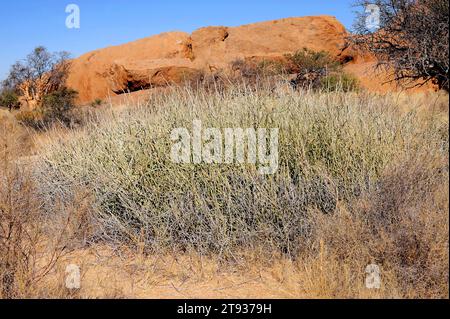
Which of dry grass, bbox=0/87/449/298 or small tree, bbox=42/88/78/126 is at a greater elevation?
small tree, bbox=42/88/78/126

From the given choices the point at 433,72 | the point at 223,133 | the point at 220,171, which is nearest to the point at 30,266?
the point at 220,171

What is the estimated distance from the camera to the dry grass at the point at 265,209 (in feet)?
12.8

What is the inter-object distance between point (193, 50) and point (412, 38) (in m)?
20.5

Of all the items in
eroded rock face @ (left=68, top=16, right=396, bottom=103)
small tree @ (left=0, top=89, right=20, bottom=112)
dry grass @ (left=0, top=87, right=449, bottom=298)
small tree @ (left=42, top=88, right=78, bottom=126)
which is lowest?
dry grass @ (left=0, top=87, right=449, bottom=298)

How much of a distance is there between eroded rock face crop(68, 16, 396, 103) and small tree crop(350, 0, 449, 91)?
15062 mm

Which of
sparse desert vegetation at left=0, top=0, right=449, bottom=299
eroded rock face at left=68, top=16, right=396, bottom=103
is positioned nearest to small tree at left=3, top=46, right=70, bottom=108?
eroded rock face at left=68, top=16, right=396, bottom=103

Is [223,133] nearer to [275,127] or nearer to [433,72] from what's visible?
[275,127]

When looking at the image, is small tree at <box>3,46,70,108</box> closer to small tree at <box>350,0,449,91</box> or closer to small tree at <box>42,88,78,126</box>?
small tree at <box>42,88,78,126</box>

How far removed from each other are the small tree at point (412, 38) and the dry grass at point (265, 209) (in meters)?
0.62

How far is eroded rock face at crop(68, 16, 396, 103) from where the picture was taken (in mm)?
23797

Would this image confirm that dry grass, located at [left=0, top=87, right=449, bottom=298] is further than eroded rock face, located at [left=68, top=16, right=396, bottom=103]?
No

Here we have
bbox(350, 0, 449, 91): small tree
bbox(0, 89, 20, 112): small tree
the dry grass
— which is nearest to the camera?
the dry grass

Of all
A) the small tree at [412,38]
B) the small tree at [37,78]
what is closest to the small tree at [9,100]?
the small tree at [37,78]

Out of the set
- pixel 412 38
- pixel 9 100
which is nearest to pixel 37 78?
pixel 9 100
